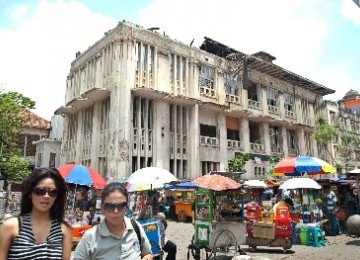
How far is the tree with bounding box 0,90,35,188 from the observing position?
20.5m

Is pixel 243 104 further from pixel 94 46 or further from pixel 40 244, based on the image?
pixel 40 244

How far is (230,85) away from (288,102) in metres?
8.75

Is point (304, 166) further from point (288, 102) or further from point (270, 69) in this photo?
point (288, 102)

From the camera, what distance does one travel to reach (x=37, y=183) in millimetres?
2686

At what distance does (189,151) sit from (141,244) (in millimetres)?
20736

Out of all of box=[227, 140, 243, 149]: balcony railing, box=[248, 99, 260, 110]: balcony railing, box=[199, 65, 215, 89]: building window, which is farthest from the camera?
box=[248, 99, 260, 110]: balcony railing

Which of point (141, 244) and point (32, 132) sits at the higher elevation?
point (32, 132)

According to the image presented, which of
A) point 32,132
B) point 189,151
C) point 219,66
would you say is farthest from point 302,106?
point 32,132

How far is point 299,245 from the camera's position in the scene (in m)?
11.0

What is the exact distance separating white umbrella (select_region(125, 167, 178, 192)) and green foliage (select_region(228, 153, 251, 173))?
16333mm

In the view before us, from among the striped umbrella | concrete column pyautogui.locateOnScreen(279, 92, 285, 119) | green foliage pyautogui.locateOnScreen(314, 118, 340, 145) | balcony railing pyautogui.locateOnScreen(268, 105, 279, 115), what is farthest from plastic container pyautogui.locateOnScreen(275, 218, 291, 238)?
green foliage pyautogui.locateOnScreen(314, 118, 340, 145)

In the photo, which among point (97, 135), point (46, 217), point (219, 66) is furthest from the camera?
point (219, 66)

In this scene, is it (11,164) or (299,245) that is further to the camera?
(11,164)

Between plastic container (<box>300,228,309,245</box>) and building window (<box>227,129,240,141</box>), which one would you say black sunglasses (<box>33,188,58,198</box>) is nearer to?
plastic container (<box>300,228,309,245</box>)
